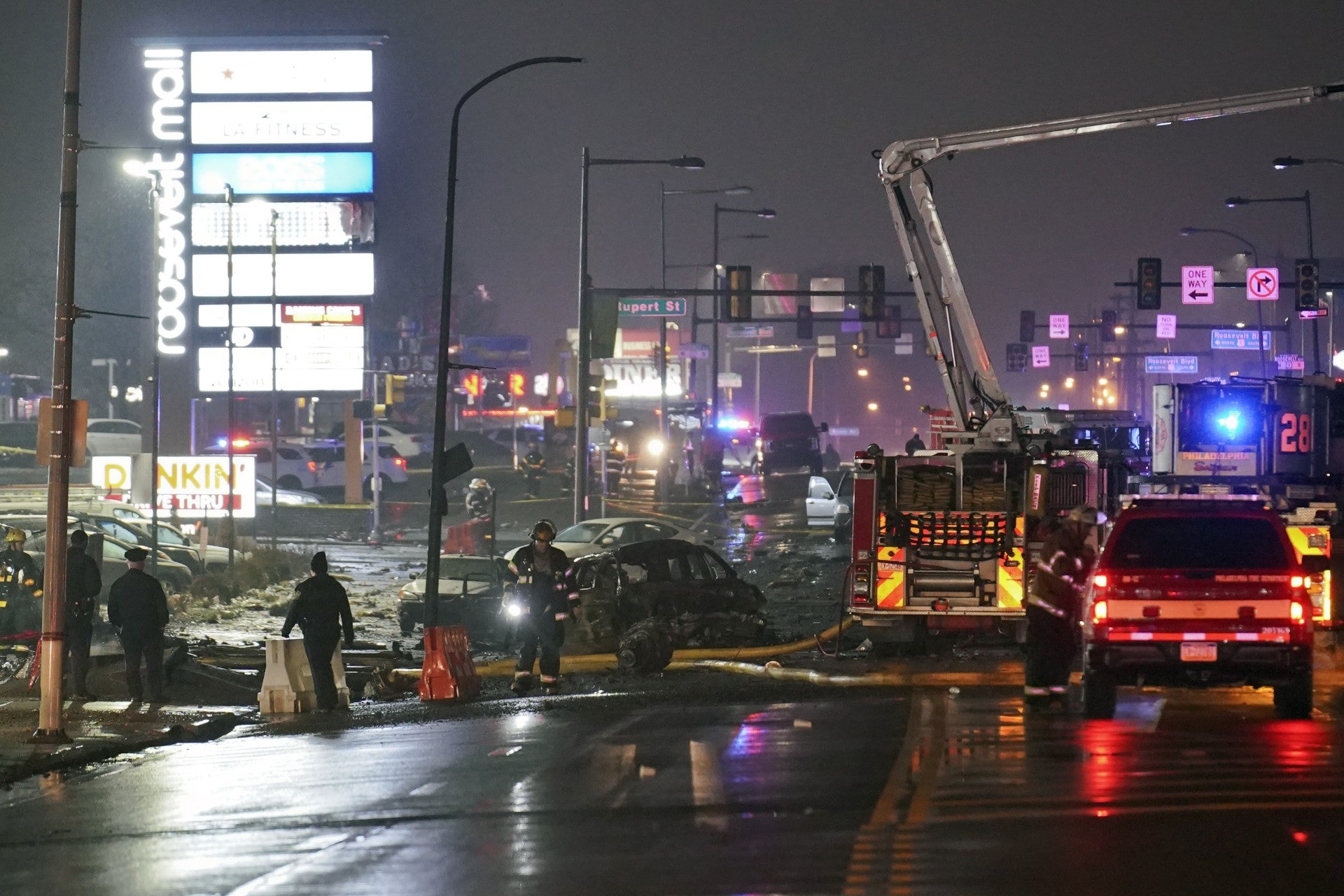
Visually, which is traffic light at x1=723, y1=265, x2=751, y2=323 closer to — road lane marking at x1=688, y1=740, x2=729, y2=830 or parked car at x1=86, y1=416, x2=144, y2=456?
parked car at x1=86, y1=416, x2=144, y2=456

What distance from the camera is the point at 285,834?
9492 mm

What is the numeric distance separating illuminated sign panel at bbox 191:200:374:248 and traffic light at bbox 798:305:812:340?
60.7 feet

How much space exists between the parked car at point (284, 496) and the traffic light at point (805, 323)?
1498 centimetres

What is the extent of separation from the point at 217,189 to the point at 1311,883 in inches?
2326

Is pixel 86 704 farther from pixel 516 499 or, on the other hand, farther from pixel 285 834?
pixel 516 499

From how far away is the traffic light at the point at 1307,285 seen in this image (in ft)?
155

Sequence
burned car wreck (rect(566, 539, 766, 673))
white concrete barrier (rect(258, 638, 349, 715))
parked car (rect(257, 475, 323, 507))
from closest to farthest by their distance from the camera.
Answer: white concrete barrier (rect(258, 638, 349, 715)), burned car wreck (rect(566, 539, 766, 673)), parked car (rect(257, 475, 323, 507))

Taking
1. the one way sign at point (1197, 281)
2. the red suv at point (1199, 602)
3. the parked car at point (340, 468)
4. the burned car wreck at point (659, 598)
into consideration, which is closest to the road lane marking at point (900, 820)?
the red suv at point (1199, 602)

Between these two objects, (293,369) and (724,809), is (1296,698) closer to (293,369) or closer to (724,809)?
(724,809)

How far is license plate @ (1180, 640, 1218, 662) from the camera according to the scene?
44.2 feet

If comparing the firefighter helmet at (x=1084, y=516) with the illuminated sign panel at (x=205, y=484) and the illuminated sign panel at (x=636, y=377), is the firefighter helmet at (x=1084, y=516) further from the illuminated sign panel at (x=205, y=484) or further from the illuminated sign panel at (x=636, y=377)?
the illuminated sign panel at (x=636, y=377)

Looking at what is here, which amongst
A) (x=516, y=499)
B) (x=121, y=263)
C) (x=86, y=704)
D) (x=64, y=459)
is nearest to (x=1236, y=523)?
(x=64, y=459)

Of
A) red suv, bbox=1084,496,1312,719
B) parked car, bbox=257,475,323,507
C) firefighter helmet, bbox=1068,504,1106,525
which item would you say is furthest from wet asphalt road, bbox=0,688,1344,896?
parked car, bbox=257,475,323,507

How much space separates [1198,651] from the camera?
1349 cm
